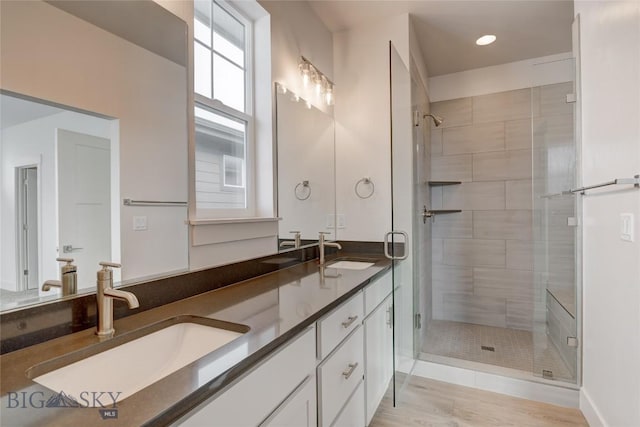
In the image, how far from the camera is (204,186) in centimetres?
159

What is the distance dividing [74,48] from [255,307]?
102cm

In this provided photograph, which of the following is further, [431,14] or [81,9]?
[431,14]

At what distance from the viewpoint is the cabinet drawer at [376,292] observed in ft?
5.84

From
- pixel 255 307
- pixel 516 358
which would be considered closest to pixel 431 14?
pixel 255 307

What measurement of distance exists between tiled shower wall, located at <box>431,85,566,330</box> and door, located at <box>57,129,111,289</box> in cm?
316

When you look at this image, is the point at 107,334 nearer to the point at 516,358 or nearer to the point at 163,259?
the point at 163,259

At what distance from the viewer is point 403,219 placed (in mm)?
2219

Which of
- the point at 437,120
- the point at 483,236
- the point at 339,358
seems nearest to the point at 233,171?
the point at 339,358

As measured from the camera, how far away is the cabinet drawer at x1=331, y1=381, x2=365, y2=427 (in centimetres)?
144

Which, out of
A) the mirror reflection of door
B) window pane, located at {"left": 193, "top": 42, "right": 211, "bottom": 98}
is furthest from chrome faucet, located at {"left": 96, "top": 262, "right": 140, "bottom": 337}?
window pane, located at {"left": 193, "top": 42, "right": 211, "bottom": 98}

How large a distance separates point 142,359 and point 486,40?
3.29 meters

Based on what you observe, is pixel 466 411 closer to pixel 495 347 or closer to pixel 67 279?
pixel 495 347

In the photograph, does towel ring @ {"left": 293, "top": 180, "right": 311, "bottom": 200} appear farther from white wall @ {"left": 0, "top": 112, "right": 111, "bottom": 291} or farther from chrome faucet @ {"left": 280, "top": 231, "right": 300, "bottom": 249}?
white wall @ {"left": 0, "top": 112, "right": 111, "bottom": 291}

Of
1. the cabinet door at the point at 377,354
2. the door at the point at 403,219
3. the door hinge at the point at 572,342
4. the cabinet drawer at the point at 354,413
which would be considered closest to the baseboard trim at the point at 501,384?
the door at the point at 403,219
